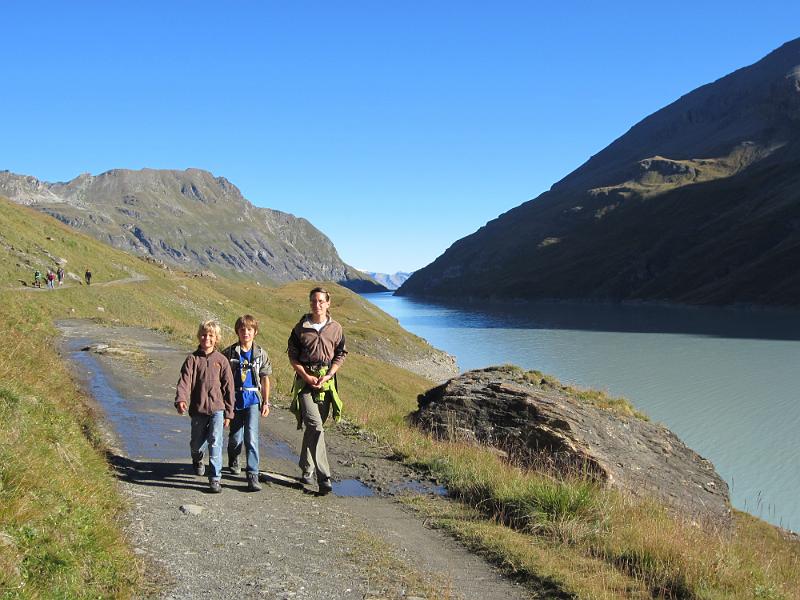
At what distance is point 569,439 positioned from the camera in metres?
15.2

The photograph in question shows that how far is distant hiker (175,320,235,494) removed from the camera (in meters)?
9.00

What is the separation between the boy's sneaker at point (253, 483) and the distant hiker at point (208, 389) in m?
0.54

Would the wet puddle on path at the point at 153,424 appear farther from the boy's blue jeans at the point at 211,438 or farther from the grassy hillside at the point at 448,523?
the boy's blue jeans at the point at 211,438

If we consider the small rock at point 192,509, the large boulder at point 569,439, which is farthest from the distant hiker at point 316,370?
the large boulder at point 569,439

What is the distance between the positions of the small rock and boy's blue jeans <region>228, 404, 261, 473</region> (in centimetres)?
126

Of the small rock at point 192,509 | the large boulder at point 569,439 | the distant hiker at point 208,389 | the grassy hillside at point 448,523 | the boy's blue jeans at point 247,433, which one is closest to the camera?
the grassy hillside at point 448,523

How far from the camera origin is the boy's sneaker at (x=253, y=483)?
29.6ft

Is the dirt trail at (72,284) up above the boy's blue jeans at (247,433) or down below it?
above

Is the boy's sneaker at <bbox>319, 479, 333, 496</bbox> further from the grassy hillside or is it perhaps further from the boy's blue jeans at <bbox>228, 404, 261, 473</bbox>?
the grassy hillside

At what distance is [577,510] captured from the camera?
28.8 ft

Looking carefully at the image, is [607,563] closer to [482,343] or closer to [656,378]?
[656,378]

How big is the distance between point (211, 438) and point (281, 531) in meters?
2.05

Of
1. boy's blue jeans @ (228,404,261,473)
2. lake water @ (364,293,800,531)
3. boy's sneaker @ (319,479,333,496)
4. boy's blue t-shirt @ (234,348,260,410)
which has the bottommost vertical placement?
lake water @ (364,293,800,531)

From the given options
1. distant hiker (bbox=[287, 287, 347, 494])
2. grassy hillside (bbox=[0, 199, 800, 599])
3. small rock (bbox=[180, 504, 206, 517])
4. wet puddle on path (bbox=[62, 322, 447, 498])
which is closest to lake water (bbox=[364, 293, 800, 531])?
grassy hillside (bbox=[0, 199, 800, 599])
